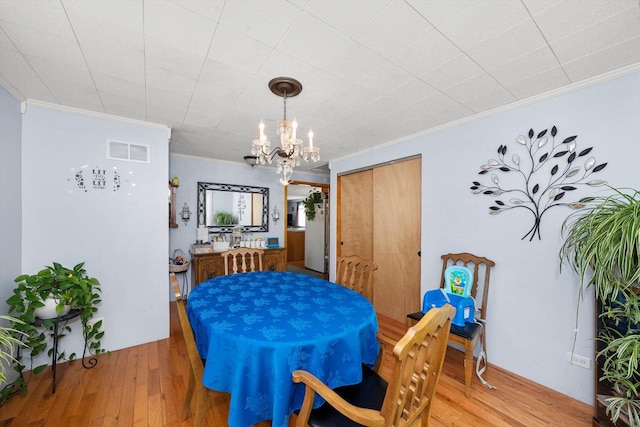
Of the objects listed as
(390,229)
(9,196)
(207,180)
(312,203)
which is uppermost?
(207,180)

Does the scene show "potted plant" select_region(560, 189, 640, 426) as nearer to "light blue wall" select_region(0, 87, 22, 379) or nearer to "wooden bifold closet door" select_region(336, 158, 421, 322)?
"wooden bifold closet door" select_region(336, 158, 421, 322)

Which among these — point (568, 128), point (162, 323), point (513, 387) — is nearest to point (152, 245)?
point (162, 323)

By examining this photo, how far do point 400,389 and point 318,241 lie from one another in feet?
17.2

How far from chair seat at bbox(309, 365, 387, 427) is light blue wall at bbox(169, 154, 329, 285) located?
10.1 feet

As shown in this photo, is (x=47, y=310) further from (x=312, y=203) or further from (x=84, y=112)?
(x=312, y=203)

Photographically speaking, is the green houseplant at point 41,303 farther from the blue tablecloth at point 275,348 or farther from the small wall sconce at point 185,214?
the small wall sconce at point 185,214

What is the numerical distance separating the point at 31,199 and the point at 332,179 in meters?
3.55

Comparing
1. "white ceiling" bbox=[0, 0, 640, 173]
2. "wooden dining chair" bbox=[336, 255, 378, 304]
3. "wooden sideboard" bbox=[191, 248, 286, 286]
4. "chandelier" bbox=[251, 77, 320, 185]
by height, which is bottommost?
"wooden sideboard" bbox=[191, 248, 286, 286]

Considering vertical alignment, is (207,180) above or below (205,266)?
above

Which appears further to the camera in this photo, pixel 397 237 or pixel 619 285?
pixel 397 237

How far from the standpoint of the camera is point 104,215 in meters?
2.50

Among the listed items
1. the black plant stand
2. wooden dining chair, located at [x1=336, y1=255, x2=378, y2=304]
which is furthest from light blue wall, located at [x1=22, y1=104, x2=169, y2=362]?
wooden dining chair, located at [x1=336, y1=255, x2=378, y2=304]

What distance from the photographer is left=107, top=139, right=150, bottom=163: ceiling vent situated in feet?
8.32

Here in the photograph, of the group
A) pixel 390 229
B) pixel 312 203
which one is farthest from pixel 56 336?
pixel 312 203
